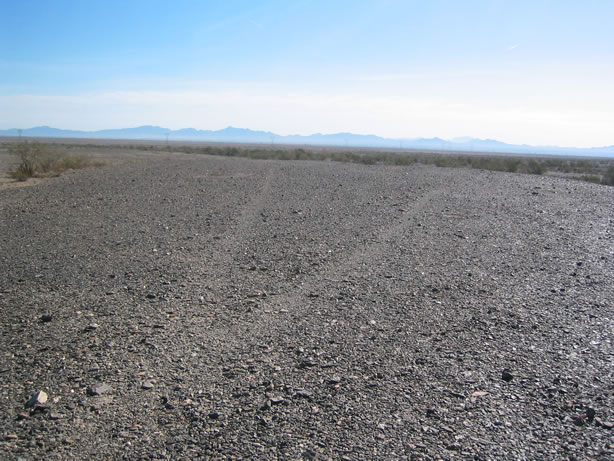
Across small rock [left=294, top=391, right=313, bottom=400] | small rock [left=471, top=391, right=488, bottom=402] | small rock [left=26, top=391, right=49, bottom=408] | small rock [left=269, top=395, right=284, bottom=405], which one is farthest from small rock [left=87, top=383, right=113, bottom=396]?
small rock [left=471, top=391, right=488, bottom=402]

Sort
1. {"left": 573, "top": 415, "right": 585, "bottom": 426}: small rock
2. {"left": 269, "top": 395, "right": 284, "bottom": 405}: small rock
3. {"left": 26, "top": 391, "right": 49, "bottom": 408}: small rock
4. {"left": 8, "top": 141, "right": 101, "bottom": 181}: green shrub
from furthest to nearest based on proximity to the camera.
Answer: {"left": 8, "top": 141, "right": 101, "bottom": 181}: green shrub → {"left": 269, "top": 395, "right": 284, "bottom": 405}: small rock → {"left": 26, "top": 391, "right": 49, "bottom": 408}: small rock → {"left": 573, "top": 415, "right": 585, "bottom": 426}: small rock

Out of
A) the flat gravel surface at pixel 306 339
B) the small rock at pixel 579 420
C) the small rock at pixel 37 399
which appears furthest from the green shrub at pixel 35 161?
the small rock at pixel 579 420

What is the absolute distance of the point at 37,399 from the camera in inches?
158

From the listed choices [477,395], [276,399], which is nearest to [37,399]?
[276,399]

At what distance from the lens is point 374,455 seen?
11.3 ft

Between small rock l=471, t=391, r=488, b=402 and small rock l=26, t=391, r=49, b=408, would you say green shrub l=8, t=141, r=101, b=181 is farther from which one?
small rock l=471, t=391, r=488, b=402

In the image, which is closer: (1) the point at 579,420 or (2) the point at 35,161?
(1) the point at 579,420

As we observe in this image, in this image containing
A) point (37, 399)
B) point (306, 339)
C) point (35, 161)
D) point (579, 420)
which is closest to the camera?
point (579, 420)

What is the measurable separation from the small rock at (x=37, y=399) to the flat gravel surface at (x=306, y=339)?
0.15 feet

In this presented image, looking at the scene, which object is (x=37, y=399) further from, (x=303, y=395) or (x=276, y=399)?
(x=303, y=395)

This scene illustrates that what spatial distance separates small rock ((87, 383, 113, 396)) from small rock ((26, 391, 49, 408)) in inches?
13.0

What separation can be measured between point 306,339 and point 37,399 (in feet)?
8.35

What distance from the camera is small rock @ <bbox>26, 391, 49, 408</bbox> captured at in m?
3.98

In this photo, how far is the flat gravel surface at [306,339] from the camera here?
3.66 meters
